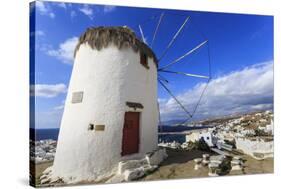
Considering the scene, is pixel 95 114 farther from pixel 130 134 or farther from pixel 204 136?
pixel 204 136

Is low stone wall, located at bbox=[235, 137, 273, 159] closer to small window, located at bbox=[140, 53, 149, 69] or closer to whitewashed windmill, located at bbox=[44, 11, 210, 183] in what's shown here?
whitewashed windmill, located at bbox=[44, 11, 210, 183]

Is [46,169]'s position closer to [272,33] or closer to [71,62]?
[71,62]

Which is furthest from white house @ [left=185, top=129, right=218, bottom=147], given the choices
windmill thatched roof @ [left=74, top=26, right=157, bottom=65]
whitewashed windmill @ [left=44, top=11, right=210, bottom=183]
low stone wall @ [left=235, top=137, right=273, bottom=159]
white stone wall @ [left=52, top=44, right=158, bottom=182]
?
windmill thatched roof @ [left=74, top=26, right=157, bottom=65]

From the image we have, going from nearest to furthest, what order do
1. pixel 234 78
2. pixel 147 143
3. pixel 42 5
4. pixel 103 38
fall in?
pixel 42 5 < pixel 103 38 < pixel 147 143 < pixel 234 78

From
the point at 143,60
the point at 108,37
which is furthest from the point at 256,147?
the point at 108,37

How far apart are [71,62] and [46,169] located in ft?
6.56

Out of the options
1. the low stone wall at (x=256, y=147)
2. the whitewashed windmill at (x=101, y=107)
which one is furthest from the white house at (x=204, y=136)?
the whitewashed windmill at (x=101, y=107)

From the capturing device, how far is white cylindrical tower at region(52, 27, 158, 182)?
28.5ft

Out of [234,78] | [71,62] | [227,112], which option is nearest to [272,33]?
[234,78]

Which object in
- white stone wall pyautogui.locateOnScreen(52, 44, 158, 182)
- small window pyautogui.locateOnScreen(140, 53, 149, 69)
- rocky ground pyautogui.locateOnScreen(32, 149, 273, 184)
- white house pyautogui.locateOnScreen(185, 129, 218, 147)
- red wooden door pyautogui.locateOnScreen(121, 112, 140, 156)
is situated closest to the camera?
white stone wall pyautogui.locateOnScreen(52, 44, 158, 182)

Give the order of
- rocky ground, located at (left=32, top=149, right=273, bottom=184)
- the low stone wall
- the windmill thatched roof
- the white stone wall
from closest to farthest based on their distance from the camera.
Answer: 1. the white stone wall
2. the windmill thatched roof
3. rocky ground, located at (left=32, top=149, right=273, bottom=184)
4. the low stone wall

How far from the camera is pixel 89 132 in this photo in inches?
344

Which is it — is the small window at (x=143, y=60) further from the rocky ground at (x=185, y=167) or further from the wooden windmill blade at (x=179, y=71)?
the rocky ground at (x=185, y=167)

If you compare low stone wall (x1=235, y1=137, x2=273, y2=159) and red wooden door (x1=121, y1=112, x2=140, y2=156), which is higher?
red wooden door (x1=121, y1=112, x2=140, y2=156)
